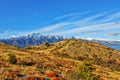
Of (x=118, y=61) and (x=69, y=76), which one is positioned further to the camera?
(x=118, y=61)

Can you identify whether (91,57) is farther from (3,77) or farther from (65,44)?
(3,77)

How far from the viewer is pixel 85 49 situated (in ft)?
334

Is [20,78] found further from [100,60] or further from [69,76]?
[100,60]

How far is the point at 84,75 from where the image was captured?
3753cm

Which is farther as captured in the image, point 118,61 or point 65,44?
point 65,44

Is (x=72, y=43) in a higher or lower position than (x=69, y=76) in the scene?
higher

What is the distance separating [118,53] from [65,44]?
66.2 feet

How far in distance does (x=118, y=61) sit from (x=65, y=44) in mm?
22193

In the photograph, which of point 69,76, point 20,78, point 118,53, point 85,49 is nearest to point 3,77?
point 20,78

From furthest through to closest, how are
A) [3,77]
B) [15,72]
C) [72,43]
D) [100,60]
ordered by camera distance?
[72,43], [100,60], [15,72], [3,77]

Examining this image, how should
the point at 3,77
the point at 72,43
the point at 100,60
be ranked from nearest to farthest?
1. the point at 3,77
2. the point at 100,60
3. the point at 72,43

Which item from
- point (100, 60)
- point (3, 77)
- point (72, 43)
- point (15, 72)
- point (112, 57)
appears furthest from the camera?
Result: point (72, 43)

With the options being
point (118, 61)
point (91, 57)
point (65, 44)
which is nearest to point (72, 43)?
point (65, 44)

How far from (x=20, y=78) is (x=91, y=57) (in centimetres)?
6356
